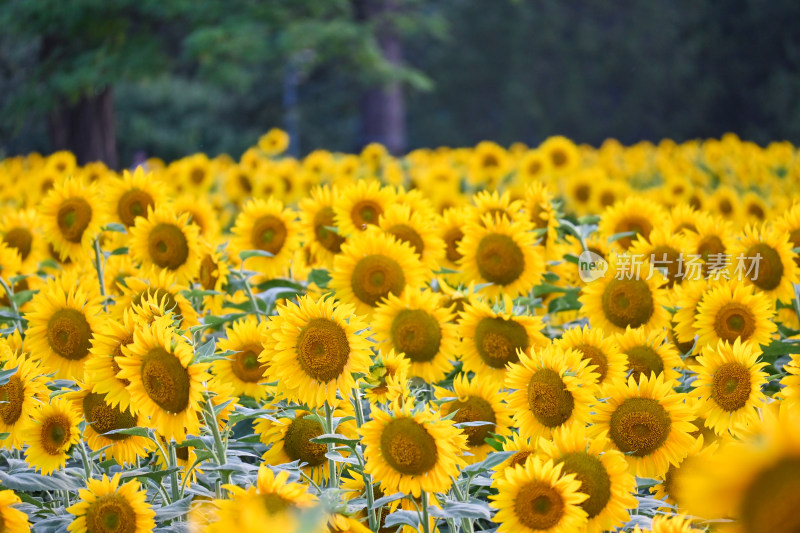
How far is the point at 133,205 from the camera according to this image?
11.6ft

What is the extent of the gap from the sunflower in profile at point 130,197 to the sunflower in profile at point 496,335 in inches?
56.4

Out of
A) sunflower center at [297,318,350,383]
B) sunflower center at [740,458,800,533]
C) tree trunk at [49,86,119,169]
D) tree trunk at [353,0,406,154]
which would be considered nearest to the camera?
sunflower center at [740,458,800,533]

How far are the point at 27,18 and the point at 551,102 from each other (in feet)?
78.6

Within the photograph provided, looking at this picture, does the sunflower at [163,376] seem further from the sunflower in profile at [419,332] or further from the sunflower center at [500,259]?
the sunflower center at [500,259]

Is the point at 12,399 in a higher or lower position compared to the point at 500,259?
lower

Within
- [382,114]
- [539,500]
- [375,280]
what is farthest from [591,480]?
[382,114]

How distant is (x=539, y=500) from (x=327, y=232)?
2021mm

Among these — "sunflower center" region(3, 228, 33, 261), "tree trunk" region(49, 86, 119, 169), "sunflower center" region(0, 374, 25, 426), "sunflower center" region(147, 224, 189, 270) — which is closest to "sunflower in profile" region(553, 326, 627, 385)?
"sunflower center" region(0, 374, 25, 426)

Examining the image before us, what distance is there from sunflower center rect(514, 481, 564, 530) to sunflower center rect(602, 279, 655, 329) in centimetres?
128

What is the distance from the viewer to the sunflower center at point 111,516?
1.91 meters

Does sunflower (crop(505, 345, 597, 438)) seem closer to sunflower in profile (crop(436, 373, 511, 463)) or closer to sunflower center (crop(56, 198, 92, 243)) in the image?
sunflower in profile (crop(436, 373, 511, 463))

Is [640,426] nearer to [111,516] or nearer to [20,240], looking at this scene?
[111,516]

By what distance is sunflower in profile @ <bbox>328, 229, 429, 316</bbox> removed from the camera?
2963mm

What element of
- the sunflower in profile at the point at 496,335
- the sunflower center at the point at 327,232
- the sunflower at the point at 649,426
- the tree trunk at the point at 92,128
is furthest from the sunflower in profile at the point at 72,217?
the tree trunk at the point at 92,128
